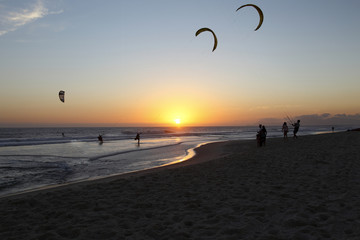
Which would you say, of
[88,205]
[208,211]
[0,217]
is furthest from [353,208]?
[0,217]

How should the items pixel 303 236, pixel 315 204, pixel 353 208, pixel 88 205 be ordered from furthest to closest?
1. pixel 88 205
2. pixel 315 204
3. pixel 353 208
4. pixel 303 236

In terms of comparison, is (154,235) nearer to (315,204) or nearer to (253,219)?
(253,219)

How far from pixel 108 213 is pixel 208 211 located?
6.83 ft

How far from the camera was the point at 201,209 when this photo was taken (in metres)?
5.22

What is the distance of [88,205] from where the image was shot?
579 centimetres

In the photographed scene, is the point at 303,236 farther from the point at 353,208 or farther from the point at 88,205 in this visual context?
the point at 88,205

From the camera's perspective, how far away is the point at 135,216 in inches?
196

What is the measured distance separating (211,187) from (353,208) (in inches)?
129

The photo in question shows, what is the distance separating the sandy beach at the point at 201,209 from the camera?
416 centimetres

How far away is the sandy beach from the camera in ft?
13.7

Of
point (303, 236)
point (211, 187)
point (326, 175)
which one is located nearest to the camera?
point (303, 236)

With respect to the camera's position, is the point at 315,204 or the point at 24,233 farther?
the point at 315,204

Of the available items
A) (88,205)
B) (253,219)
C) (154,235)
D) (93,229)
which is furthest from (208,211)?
(88,205)

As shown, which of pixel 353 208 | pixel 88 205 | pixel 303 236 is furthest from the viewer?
pixel 88 205
